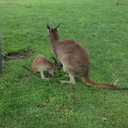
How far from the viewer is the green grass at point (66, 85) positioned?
13.6ft

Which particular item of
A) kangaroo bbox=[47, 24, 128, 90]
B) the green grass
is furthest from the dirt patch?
kangaroo bbox=[47, 24, 128, 90]

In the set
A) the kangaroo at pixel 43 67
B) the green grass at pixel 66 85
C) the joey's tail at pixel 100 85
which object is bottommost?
the green grass at pixel 66 85

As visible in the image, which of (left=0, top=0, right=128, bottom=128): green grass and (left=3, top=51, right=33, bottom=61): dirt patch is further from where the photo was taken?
(left=3, top=51, right=33, bottom=61): dirt patch

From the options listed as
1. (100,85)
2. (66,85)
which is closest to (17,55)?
(66,85)

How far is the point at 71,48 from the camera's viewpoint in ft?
16.8

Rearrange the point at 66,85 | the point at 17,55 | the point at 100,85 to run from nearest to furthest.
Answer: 1. the point at 100,85
2. the point at 66,85
3. the point at 17,55

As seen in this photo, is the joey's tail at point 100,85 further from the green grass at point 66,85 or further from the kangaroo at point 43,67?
the kangaroo at point 43,67

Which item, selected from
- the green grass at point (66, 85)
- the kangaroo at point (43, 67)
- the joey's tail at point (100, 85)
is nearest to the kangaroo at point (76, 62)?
the joey's tail at point (100, 85)

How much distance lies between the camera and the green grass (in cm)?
414

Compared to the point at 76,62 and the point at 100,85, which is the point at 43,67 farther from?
the point at 100,85

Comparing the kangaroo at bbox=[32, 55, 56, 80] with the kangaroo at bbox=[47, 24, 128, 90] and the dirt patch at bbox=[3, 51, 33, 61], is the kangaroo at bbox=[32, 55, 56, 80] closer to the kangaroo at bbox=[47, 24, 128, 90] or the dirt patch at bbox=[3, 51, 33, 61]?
the kangaroo at bbox=[47, 24, 128, 90]

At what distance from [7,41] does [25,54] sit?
0.99 m

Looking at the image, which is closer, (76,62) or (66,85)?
(76,62)

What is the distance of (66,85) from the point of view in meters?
5.06
